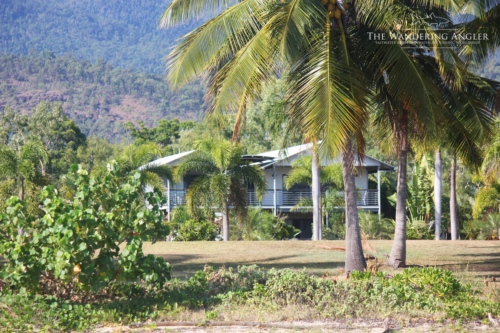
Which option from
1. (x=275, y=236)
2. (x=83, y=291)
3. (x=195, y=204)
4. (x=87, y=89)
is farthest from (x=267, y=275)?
(x=87, y=89)

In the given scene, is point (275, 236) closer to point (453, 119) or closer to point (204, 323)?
point (453, 119)

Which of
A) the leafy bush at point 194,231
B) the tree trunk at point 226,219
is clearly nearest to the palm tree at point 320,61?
the tree trunk at point 226,219

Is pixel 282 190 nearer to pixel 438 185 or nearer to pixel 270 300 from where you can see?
pixel 438 185

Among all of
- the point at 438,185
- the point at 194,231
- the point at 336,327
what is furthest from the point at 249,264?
the point at 438,185

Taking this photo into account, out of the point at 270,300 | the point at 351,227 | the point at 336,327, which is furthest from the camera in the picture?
the point at 351,227

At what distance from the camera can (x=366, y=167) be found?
29.4 meters

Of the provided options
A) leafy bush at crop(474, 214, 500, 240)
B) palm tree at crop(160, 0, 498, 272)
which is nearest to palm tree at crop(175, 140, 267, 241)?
palm tree at crop(160, 0, 498, 272)

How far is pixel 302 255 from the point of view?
13.9m

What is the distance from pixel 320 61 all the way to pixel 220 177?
10802 mm

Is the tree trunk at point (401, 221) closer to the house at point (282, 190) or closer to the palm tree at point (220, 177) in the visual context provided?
the palm tree at point (220, 177)

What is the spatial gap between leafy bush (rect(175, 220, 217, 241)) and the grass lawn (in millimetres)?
3743

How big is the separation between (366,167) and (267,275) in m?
22.8

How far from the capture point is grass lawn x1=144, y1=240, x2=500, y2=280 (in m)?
11.5

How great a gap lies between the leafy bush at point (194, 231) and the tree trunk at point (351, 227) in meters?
11.5
